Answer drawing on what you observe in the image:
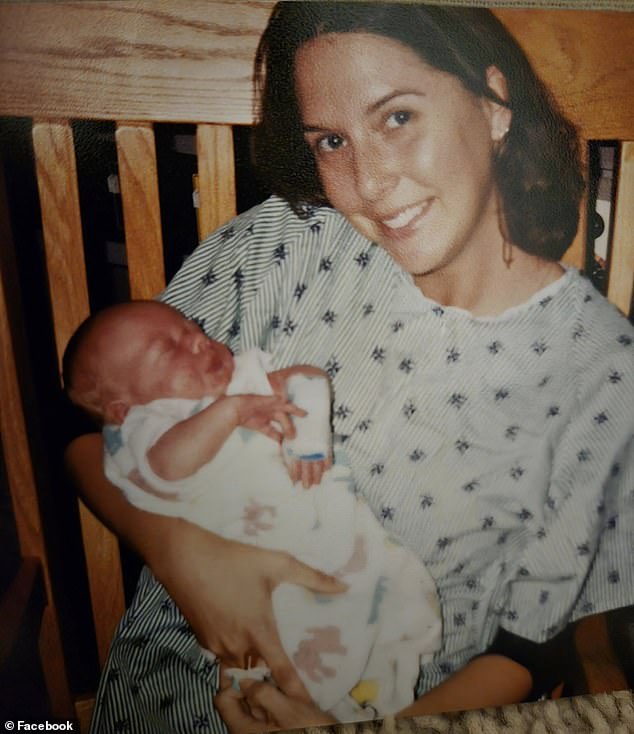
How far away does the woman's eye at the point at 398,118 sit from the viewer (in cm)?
79

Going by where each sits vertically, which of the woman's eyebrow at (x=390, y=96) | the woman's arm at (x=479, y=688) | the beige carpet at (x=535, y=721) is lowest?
the beige carpet at (x=535, y=721)

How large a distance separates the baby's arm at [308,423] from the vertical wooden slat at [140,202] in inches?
7.7

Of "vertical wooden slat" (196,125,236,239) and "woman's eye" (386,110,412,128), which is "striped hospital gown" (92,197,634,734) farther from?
"woman's eye" (386,110,412,128)

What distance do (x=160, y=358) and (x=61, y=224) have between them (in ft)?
0.64

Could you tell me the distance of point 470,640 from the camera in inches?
35.6

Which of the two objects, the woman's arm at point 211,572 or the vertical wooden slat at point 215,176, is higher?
the vertical wooden slat at point 215,176

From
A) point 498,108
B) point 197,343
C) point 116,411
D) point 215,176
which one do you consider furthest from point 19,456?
point 498,108

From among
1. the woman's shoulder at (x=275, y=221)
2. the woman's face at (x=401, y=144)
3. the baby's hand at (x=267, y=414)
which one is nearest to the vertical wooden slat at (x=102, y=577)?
the baby's hand at (x=267, y=414)

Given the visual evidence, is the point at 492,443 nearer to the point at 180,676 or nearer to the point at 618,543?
the point at 618,543

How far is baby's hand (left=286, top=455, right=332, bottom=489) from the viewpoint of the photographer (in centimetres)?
82

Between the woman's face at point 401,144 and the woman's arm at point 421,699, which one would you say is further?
the woman's arm at point 421,699

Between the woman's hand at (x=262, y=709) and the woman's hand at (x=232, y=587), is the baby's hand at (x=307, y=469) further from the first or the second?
the woman's hand at (x=262, y=709)

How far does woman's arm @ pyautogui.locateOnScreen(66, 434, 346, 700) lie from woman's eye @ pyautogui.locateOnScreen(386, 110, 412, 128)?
1.69ft

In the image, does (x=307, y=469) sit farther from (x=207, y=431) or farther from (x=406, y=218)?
(x=406, y=218)
